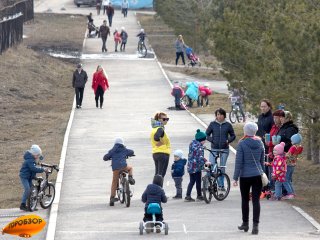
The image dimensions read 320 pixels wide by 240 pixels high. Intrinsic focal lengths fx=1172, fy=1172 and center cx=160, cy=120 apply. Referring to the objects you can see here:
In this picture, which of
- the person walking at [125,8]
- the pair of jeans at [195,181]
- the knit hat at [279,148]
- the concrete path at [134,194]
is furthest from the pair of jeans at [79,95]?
the person walking at [125,8]

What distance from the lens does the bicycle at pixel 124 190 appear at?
20906 millimetres

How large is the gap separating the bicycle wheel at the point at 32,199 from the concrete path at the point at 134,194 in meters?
0.54

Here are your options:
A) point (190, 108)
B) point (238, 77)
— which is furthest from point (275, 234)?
point (190, 108)

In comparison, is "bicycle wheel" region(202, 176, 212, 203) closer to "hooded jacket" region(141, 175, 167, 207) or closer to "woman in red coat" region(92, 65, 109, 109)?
"hooded jacket" region(141, 175, 167, 207)

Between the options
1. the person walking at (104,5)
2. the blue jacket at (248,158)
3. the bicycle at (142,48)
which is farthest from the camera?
the person walking at (104,5)

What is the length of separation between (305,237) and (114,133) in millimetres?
16883

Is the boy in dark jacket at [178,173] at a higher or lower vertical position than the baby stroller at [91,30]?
higher

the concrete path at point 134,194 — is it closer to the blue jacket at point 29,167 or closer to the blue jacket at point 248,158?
the blue jacket at point 29,167

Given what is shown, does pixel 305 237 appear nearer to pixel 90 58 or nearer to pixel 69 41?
pixel 90 58

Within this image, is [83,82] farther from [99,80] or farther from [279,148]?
[279,148]

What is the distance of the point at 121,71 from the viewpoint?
56.4 m

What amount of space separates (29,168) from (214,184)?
3.35 metres

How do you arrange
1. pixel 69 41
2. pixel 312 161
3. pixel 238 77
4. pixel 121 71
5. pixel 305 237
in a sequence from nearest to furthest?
pixel 305 237
pixel 312 161
pixel 238 77
pixel 121 71
pixel 69 41

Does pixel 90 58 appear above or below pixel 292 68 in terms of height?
below
